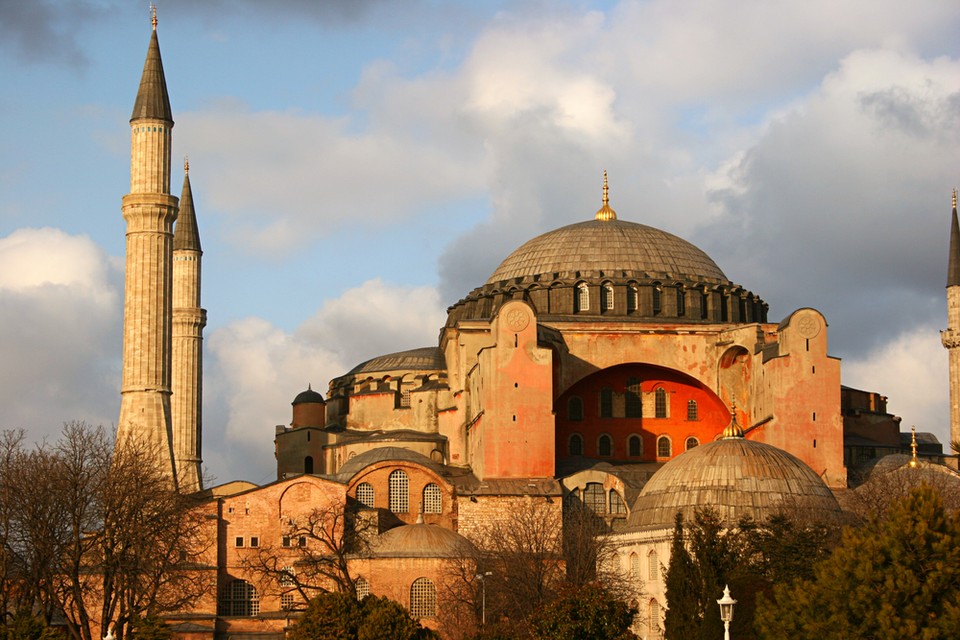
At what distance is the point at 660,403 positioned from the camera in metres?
58.4

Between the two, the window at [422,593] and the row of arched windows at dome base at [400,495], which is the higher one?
the row of arched windows at dome base at [400,495]

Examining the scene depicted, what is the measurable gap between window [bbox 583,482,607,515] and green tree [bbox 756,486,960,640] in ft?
64.6

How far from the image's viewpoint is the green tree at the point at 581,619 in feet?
130

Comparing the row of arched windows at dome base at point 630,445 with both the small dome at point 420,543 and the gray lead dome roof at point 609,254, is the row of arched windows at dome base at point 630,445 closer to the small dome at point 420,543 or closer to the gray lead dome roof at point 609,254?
the gray lead dome roof at point 609,254

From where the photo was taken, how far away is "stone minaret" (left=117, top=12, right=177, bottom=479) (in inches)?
2119

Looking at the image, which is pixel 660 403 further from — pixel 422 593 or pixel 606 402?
pixel 422 593

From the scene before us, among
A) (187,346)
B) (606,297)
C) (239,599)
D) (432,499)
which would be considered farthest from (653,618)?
(187,346)

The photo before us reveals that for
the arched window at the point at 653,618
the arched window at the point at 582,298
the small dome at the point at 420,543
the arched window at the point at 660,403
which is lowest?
the arched window at the point at 653,618

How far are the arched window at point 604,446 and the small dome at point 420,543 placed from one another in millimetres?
7655

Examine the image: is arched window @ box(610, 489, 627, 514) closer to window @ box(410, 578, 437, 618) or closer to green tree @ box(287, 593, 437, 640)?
window @ box(410, 578, 437, 618)

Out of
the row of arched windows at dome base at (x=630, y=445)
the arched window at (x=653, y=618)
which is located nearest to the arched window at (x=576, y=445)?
the row of arched windows at dome base at (x=630, y=445)

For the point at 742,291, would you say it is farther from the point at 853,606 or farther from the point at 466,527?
the point at 853,606

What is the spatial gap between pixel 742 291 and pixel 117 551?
78.2 feet

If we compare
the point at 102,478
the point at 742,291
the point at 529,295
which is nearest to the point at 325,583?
the point at 102,478
